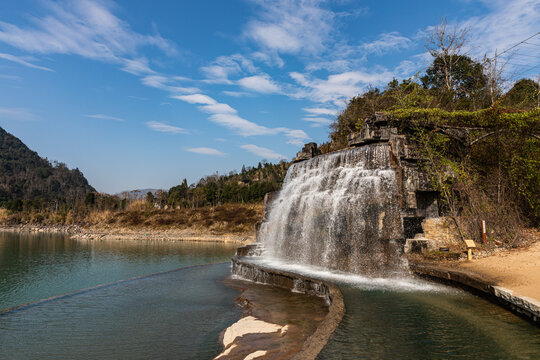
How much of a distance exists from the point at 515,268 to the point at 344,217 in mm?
5086

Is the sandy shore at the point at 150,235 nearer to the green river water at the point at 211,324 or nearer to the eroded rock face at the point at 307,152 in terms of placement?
the eroded rock face at the point at 307,152

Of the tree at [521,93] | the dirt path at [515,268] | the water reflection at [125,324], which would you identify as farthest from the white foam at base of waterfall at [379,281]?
the tree at [521,93]

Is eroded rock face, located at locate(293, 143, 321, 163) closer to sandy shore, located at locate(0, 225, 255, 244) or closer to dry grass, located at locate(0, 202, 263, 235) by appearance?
sandy shore, located at locate(0, 225, 255, 244)

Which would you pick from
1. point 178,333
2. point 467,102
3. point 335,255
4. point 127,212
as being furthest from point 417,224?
point 127,212

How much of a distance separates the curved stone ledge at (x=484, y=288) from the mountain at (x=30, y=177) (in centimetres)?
12734

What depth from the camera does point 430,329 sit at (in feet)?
17.5

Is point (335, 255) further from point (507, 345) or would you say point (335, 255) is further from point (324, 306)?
point (507, 345)

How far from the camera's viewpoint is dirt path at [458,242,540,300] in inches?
252

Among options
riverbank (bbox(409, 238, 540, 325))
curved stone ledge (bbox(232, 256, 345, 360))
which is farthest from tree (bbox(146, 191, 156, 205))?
riverbank (bbox(409, 238, 540, 325))

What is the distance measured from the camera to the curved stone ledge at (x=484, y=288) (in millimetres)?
5516

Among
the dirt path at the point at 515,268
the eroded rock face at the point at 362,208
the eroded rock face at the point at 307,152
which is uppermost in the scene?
the eroded rock face at the point at 307,152

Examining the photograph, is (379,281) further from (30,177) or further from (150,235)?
(30,177)

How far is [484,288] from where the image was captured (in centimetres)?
692

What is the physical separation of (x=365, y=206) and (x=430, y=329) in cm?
627
